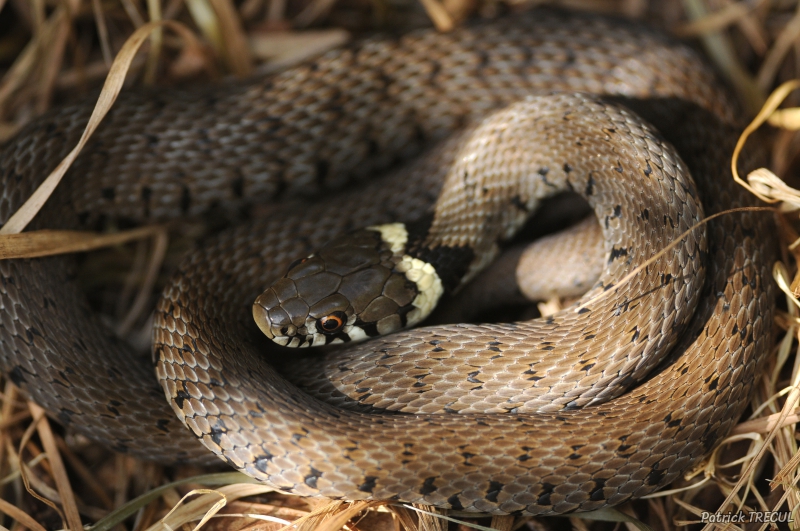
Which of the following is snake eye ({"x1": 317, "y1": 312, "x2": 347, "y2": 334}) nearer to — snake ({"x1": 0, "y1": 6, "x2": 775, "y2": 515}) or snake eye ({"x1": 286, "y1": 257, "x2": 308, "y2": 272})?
snake ({"x1": 0, "y1": 6, "x2": 775, "y2": 515})

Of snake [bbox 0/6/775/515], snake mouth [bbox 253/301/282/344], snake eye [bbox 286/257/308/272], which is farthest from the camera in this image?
snake eye [bbox 286/257/308/272]

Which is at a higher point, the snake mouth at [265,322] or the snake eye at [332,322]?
the snake mouth at [265,322]

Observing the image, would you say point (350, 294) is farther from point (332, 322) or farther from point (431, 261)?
point (431, 261)

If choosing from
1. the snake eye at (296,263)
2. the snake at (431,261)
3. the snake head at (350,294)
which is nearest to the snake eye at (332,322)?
the snake head at (350,294)

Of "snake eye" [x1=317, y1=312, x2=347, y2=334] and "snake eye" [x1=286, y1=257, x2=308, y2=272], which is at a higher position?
"snake eye" [x1=286, y1=257, x2=308, y2=272]

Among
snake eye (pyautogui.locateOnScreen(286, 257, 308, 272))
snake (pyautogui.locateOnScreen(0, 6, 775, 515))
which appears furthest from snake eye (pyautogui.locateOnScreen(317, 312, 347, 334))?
snake eye (pyautogui.locateOnScreen(286, 257, 308, 272))

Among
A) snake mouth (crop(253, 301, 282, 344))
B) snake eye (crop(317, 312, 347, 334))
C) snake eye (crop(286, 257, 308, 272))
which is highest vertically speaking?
snake eye (crop(286, 257, 308, 272))

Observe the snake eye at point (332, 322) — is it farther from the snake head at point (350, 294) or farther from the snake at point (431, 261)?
the snake at point (431, 261)
